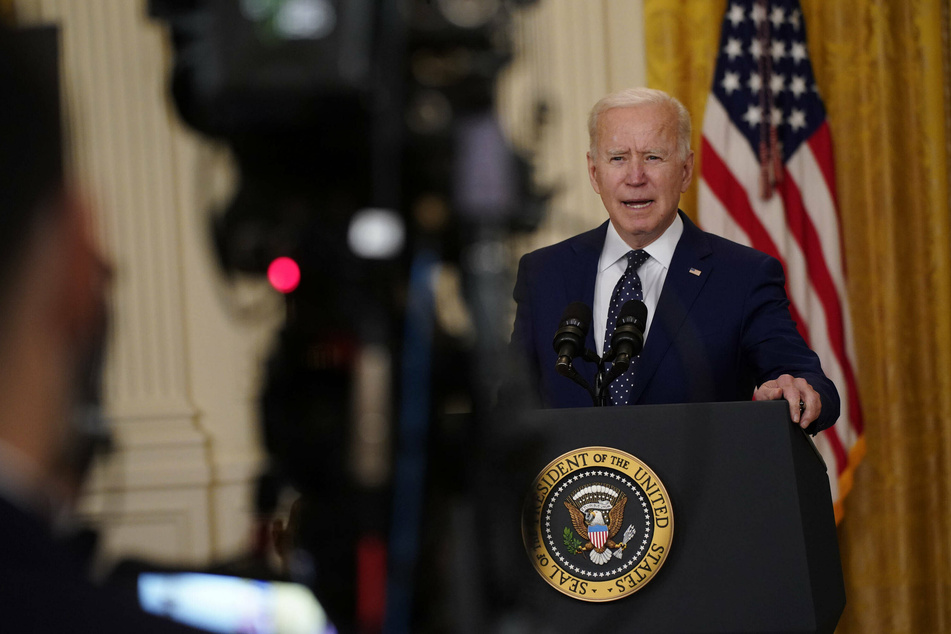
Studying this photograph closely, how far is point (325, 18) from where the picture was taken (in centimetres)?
53

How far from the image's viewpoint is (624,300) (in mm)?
2025

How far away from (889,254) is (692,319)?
2.45 metres

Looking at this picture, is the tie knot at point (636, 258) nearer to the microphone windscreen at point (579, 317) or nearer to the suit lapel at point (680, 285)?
the suit lapel at point (680, 285)

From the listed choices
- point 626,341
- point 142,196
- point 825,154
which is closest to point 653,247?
point 626,341

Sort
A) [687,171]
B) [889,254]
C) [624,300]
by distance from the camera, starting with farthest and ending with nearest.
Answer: [889,254] < [687,171] < [624,300]

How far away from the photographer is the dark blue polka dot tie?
6.41ft

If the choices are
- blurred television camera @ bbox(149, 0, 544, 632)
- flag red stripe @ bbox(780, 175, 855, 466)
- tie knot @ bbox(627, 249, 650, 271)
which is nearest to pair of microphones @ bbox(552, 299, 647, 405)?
tie knot @ bbox(627, 249, 650, 271)

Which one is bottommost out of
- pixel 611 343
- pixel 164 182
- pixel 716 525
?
pixel 716 525

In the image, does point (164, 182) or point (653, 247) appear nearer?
point (164, 182)

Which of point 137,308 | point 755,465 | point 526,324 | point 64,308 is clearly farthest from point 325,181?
point 137,308

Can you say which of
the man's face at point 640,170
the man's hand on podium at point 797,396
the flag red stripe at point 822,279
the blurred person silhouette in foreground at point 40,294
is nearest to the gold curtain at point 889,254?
the flag red stripe at point 822,279

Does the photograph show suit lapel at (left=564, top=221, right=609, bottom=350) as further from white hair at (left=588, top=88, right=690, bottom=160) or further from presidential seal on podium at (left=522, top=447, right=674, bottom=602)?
presidential seal on podium at (left=522, top=447, right=674, bottom=602)

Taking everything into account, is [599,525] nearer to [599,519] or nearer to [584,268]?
→ [599,519]

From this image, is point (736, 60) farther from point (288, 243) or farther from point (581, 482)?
point (288, 243)
